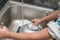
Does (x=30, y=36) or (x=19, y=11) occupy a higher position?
(x=19, y=11)

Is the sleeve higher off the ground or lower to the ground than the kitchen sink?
lower

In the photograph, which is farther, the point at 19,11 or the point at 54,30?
the point at 19,11

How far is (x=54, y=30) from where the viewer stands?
76 cm

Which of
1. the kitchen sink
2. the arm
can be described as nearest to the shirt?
the kitchen sink

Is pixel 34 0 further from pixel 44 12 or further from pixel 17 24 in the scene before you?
pixel 17 24

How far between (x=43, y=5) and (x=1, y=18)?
0.41 metres

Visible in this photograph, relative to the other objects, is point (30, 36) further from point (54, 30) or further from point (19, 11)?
point (19, 11)

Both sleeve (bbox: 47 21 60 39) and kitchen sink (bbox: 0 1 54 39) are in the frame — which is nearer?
sleeve (bbox: 47 21 60 39)

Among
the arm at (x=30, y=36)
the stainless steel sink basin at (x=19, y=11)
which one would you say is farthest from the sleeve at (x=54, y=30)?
the stainless steel sink basin at (x=19, y=11)

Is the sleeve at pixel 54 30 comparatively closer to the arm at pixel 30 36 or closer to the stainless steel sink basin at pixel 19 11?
the arm at pixel 30 36

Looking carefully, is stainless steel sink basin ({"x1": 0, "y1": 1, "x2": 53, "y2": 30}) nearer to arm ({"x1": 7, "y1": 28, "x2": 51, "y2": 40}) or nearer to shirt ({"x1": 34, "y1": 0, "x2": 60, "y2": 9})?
shirt ({"x1": 34, "y1": 0, "x2": 60, "y2": 9})

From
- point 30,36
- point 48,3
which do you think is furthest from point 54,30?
point 48,3

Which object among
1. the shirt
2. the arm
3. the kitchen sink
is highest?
the shirt

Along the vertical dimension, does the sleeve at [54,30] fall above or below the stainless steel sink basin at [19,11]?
below
